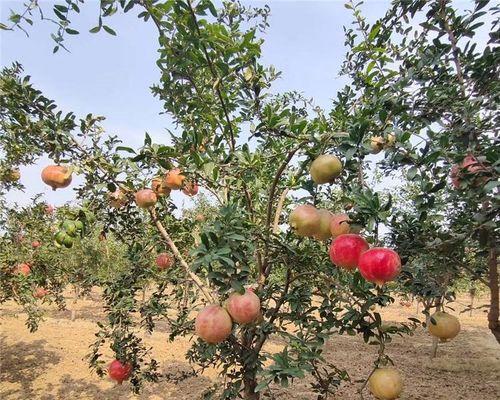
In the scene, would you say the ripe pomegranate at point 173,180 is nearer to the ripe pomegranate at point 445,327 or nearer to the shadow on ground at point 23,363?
the ripe pomegranate at point 445,327

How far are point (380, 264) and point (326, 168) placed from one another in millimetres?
442

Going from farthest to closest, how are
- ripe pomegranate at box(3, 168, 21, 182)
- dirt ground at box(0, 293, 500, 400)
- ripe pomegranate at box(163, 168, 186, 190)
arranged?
dirt ground at box(0, 293, 500, 400) → ripe pomegranate at box(3, 168, 21, 182) → ripe pomegranate at box(163, 168, 186, 190)

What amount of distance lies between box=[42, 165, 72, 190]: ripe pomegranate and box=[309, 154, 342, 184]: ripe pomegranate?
4.66ft

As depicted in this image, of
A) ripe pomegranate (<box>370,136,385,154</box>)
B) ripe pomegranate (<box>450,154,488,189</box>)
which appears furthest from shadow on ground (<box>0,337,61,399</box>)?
ripe pomegranate (<box>450,154,488,189</box>)

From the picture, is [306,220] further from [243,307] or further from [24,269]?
[24,269]

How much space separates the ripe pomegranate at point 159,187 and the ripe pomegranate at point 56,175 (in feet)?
1.76

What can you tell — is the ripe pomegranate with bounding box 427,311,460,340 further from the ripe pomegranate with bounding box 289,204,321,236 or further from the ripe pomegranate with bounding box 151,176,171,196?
the ripe pomegranate with bounding box 151,176,171,196

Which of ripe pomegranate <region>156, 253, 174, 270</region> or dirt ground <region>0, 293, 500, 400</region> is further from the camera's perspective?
dirt ground <region>0, 293, 500, 400</region>

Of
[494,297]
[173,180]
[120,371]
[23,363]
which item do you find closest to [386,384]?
[494,297]

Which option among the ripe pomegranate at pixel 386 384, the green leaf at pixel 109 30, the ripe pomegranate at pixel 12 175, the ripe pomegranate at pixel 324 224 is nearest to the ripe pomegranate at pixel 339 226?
the ripe pomegranate at pixel 324 224

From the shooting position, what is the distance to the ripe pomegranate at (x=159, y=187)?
2.49m

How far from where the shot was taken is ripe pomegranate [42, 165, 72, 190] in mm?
2158

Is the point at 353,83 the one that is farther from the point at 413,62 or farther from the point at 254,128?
the point at 254,128

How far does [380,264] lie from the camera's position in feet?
4.47
